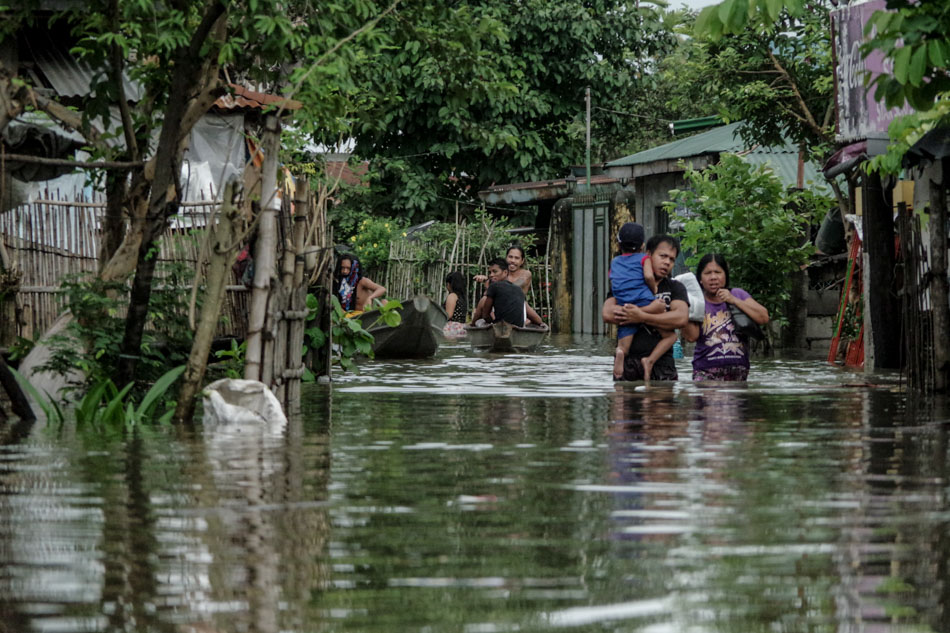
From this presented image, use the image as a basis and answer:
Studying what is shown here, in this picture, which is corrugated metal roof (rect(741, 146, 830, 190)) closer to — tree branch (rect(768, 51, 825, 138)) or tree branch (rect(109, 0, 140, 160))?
tree branch (rect(768, 51, 825, 138))

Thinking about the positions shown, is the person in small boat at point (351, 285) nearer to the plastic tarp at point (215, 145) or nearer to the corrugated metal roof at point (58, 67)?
the plastic tarp at point (215, 145)

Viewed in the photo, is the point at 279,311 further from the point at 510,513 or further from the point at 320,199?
the point at 510,513

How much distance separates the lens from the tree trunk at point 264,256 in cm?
952

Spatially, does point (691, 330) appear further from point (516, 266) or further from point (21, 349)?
point (516, 266)

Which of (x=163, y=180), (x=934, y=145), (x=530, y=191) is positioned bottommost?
(x=163, y=180)

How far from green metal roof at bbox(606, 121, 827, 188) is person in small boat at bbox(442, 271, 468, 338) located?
387 cm

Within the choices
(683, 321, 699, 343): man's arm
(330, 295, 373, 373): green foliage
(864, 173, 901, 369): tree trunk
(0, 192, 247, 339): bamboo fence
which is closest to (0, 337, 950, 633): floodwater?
(0, 192, 247, 339): bamboo fence

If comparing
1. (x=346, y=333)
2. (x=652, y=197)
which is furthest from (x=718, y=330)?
(x=652, y=197)

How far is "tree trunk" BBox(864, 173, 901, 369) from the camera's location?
16.5 m

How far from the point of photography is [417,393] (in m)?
12.8

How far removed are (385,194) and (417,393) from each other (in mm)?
25321

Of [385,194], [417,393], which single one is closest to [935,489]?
[417,393]

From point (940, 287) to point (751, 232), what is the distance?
8766 millimetres

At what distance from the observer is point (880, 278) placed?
16.7 m
